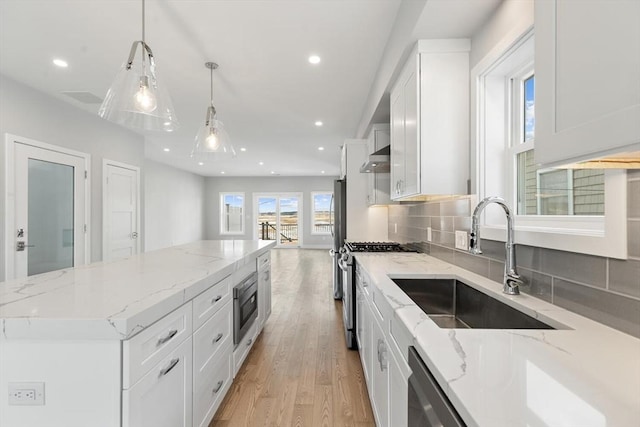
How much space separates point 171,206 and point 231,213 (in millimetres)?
2590

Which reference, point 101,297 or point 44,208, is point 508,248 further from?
point 44,208

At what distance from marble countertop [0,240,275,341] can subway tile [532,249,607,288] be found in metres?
1.54

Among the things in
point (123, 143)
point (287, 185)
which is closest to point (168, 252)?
point (123, 143)

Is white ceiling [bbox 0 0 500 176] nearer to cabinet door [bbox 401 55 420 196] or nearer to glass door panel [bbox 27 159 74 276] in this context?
cabinet door [bbox 401 55 420 196]

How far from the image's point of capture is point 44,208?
3625mm

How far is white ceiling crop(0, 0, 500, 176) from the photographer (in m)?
2.09

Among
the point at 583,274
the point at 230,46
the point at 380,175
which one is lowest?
the point at 583,274

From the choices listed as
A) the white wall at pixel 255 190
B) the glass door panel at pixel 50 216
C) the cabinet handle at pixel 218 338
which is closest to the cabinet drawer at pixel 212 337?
the cabinet handle at pixel 218 338

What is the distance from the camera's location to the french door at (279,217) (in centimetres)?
1106

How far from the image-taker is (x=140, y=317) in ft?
3.49

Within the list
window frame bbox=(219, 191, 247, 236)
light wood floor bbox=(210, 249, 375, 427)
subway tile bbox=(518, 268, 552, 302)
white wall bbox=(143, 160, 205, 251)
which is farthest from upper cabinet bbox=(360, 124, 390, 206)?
window frame bbox=(219, 191, 247, 236)

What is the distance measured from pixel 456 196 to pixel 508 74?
29.0 inches

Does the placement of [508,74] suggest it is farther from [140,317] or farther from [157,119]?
Answer: [157,119]

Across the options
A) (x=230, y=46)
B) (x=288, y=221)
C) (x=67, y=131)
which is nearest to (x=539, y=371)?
(x=230, y=46)
